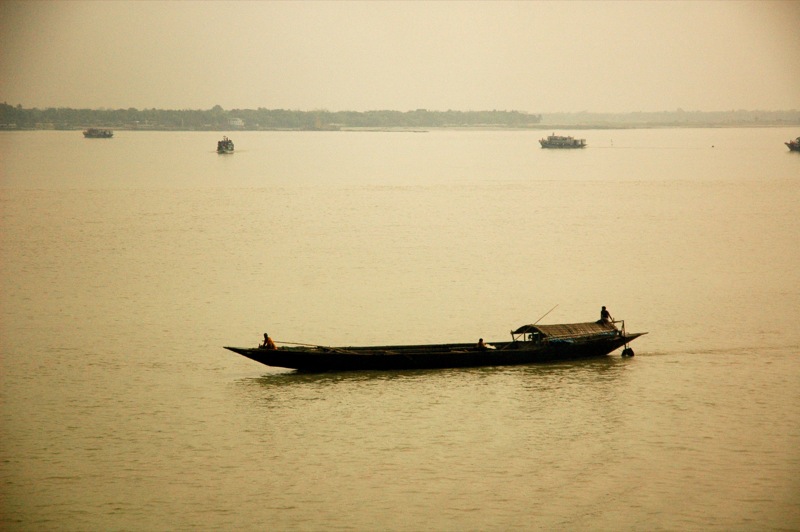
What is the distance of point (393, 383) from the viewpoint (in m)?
26.1

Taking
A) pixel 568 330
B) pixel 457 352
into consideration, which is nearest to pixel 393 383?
pixel 457 352

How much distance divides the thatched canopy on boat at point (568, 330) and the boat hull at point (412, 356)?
283mm

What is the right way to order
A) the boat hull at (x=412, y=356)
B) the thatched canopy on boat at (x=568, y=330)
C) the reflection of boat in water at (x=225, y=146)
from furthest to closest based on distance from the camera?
the reflection of boat in water at (x=225, y=146) → the thatched canopy on boat at (x=568, y=330) → the boat hull at (x=412, y=356)

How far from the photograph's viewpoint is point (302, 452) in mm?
21562

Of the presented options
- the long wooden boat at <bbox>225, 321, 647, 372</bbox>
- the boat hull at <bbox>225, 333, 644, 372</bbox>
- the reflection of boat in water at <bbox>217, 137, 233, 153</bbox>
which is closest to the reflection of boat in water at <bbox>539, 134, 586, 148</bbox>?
the reflection of boat in water at <bbox>217, 137, 233, 153</bbox>

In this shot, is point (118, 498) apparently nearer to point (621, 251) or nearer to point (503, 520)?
point (503, 520)

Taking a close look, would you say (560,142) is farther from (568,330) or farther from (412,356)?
(412,356)

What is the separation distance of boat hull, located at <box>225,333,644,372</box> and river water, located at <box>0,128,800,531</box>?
398 mm

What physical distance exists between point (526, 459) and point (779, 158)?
133321 millimetres

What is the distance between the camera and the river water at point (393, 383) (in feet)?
62.8

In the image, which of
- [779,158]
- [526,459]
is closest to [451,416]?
[526,459]

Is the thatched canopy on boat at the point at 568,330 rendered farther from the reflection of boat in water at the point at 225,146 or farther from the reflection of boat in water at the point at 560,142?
the reflection of boat in water at the point at 560,142

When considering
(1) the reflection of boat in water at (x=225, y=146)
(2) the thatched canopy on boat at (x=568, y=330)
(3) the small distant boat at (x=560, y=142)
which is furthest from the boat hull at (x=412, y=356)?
(3) the small distant boat at (x=560, y=142)

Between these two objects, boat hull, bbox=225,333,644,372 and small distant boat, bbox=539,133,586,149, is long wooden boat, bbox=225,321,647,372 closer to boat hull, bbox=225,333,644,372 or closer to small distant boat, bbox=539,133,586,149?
boat hull, bbox=225,333,644,372
